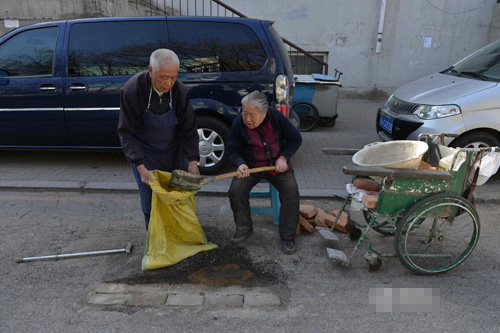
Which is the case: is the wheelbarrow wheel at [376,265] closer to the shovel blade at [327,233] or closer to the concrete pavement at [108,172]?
the shovel blade at [327,233]

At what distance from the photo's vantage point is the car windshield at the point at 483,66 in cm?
471

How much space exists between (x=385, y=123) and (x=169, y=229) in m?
3.61

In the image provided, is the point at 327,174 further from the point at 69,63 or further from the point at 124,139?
the point at 69,63

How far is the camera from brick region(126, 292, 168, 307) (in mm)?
2537

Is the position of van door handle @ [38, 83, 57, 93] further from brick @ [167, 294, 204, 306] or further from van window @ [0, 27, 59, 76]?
brick @ [167, 294, 204, 306]

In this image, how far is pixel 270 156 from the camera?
3.13 meters

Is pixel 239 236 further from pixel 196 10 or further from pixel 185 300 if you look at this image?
pixel 196 10

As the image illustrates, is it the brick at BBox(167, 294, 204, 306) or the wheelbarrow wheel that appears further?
the wheelbarrow wheel

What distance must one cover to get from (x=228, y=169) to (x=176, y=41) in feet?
5.73

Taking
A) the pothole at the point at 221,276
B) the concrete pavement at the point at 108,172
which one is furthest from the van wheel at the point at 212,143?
the pothole at the point at 221,276

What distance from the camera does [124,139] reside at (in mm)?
2695

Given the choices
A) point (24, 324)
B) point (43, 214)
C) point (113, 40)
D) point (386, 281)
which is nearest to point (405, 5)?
point (113, 40)

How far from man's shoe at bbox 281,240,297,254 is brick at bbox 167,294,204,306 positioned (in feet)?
2.87

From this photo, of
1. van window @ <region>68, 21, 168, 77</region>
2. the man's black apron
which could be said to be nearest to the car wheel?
the man's black apron
